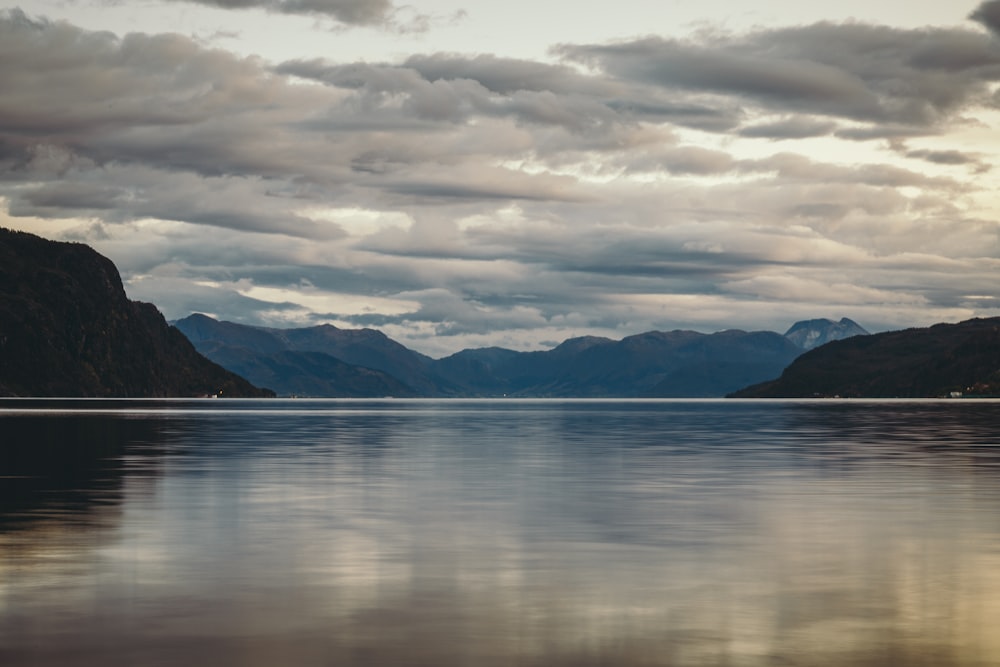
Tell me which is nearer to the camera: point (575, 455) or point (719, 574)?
point (719, 574)

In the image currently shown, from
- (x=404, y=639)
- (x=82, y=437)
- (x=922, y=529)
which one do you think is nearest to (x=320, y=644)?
(x=404, y=639)

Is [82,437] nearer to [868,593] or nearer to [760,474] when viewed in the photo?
[760,474]

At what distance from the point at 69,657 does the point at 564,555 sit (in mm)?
17469

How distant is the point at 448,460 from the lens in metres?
88.1

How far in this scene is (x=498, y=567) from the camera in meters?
33.4

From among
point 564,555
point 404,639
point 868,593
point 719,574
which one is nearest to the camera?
point 404,639

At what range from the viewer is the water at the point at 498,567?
22562 mm

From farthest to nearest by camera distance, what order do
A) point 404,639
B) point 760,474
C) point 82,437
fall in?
point 82,437 → point 760,474 → point 404,639

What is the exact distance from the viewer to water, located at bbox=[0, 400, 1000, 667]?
888 inches

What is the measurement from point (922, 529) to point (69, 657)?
3087 cm

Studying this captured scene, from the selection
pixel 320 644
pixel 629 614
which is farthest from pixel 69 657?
pixel 629 614

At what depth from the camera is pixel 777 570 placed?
1286 inches

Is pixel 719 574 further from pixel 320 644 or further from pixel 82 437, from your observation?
pixel 82 437

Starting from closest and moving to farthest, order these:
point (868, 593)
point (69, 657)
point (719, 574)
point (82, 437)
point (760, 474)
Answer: point (69, 657) < point (868, 593) < point (719, 574) < point (760, 474) < point (82, 437)
